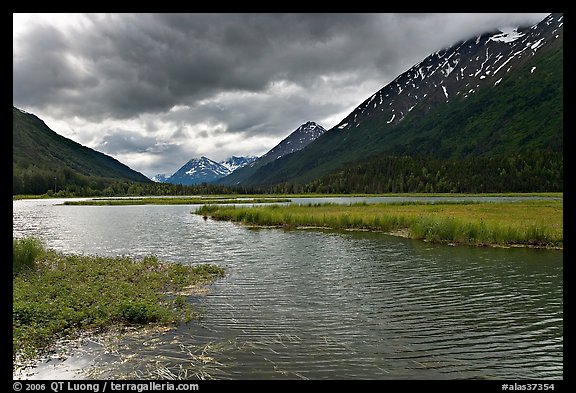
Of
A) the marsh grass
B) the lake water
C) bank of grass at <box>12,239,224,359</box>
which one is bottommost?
the lake water

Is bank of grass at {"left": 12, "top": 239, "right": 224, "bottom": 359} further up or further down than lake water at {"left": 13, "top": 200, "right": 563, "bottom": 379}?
further up

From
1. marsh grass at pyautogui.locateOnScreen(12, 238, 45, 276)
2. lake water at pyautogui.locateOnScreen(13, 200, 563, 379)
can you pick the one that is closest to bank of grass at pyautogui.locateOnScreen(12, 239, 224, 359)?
marsh grass at pyautogui.locateOnScreen(12, 238, 45, 276)

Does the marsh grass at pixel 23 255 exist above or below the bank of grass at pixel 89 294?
above

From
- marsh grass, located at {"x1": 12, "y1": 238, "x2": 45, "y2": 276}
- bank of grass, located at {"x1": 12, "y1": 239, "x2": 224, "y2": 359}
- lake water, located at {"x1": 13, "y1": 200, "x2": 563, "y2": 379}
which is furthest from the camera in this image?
marsh grass, located at {"x1": 12, "y1": 238, "x2": 45, "y2": 276}

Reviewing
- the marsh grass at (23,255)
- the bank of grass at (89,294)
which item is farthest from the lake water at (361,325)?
the marsh grass at (23,255)

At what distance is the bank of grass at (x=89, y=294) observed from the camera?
572 inches

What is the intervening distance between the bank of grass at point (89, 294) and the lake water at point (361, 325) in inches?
64.0

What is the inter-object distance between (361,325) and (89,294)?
1431 centimetres

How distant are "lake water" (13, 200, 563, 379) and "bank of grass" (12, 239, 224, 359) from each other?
5.34 feet

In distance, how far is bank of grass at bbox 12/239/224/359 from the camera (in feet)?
47.7

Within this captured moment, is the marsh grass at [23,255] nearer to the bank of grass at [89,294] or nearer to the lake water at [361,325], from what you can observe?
the bank of grass at [89,294]

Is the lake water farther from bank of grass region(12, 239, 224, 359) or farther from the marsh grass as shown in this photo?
the marsh grass
